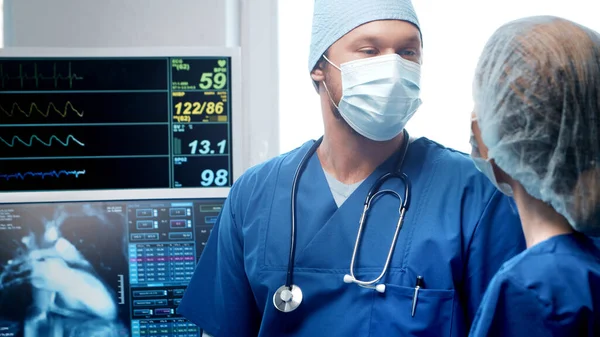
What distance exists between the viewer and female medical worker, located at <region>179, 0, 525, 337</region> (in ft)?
3.83

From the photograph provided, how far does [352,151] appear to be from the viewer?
1.33 metres

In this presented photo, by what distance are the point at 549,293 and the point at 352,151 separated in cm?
58

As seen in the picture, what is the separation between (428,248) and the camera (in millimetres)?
1180

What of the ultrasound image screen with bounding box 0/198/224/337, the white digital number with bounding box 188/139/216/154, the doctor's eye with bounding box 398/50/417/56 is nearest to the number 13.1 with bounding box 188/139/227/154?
the white digital number with bounding box 188/139/216/154

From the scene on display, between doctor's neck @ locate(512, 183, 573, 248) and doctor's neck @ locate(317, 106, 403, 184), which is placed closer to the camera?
doctor's neck @ locate(512, 183, 573, 248)

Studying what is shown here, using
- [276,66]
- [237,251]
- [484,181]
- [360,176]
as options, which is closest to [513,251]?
[484,181]

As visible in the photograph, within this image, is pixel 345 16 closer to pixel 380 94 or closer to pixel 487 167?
pixel 380 94

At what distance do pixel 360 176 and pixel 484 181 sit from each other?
26 cm

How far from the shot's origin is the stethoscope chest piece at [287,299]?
48.1 inches

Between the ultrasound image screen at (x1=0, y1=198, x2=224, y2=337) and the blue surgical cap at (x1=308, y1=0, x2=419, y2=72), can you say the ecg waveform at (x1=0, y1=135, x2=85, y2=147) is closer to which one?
the ultrasound image screen at (x1=0, y1=198, x2=224, y2=337)

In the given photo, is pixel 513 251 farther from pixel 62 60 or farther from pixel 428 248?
pixel 62 60

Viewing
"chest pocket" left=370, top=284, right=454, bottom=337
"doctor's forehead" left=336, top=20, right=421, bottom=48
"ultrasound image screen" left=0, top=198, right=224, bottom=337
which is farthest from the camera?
"ultrasound image screen" left=0, top=198, right=224, bottom=337

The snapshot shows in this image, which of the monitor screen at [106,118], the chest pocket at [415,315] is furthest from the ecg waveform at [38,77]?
the chest pocket at [415,315]

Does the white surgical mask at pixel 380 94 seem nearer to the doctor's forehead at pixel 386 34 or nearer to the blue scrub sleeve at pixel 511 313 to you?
the doctor's forehead at pixel 386 34
